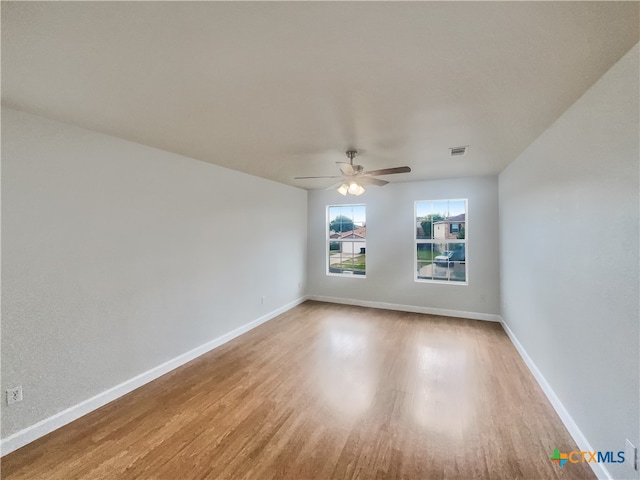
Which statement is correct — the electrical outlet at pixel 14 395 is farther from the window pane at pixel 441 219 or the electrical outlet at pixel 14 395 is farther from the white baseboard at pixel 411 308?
the window pane at pixel 441 219

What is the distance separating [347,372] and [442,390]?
979mm

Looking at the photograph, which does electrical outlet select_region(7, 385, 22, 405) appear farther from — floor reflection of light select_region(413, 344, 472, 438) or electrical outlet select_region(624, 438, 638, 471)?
electrical outlet select_region(624, 438, 638, 471)

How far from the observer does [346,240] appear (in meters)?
5.87

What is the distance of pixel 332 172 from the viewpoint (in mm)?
4090

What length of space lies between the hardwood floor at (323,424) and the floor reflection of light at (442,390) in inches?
0.5

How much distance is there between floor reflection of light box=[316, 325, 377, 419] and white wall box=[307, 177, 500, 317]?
4.98 feet

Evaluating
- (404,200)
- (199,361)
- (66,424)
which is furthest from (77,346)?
(404,200)

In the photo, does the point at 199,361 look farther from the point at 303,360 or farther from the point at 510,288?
the point at 510,288

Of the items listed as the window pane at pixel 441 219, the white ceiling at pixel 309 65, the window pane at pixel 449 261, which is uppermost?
the white ceiling at pixel 309 65

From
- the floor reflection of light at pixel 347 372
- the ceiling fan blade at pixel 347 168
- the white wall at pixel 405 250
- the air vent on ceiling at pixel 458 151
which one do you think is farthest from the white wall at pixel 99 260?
the air vent on ceiling at pixel 458 151

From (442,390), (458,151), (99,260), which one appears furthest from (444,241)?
(99,260)

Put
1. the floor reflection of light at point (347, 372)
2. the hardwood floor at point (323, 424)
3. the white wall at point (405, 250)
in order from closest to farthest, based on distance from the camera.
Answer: the hardwood floor at point (323, 424) < the floor reflection of light at point (347, 372) < the white wall at point (405, 250)

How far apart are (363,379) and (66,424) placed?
104 inches

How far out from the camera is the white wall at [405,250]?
4648mm
